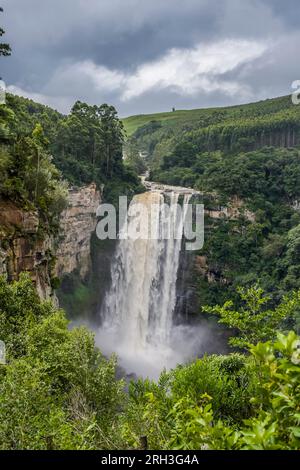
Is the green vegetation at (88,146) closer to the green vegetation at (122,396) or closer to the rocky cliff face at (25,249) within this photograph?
the rocky cliff face at (25,249)

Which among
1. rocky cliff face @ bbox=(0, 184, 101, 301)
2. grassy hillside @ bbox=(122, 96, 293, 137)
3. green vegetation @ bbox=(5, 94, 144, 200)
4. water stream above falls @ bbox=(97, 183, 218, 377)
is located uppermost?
grassy hillside @ bbox=(122, 96, 293, 137)

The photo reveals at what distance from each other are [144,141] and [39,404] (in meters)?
95.9

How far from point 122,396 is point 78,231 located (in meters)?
31.4

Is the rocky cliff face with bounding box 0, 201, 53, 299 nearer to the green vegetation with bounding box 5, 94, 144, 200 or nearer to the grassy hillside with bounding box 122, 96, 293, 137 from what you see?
the green vegetation with bounding box 5, 94, 144, 200

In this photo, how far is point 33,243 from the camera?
62.8 feet

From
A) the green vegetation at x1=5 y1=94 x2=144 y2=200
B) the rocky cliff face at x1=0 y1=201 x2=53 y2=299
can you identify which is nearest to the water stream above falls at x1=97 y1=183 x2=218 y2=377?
the green vegetation at x1=5 y1=94 x2=144 y2=200

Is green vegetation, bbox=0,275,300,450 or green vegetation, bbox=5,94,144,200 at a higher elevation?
green vegetation, bbox=5,94,144,200

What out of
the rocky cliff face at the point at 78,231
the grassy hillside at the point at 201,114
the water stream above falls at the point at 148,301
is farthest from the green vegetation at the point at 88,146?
the grassy hillside at the point at 201,114

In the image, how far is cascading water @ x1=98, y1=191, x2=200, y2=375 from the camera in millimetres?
39034

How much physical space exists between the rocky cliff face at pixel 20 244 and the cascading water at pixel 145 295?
800 inches

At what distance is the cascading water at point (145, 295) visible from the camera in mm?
39034

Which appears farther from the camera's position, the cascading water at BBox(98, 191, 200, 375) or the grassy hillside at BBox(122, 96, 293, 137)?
the grassy hillside at BBox(122, 96, 293, 137)

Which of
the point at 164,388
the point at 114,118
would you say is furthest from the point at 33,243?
the point at 114,118

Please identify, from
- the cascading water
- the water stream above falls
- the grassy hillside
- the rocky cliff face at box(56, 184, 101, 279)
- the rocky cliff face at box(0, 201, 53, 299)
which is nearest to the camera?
the rocky cliff face at box(0, 201, 53, 299)
